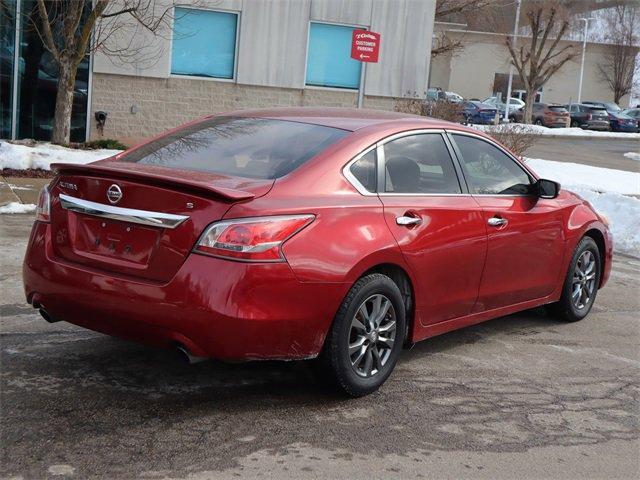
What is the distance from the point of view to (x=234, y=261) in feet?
13.8

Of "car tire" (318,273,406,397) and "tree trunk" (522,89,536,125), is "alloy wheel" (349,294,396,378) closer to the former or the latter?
"car tire" (318,273,406,397)

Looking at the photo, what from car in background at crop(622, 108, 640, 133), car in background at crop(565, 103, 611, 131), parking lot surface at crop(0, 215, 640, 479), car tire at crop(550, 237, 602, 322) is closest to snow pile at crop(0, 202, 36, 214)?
parking lot surface at crop(0, 215, 640, 479)

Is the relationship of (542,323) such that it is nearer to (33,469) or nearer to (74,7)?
(33,469)

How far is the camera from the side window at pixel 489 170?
5836mm

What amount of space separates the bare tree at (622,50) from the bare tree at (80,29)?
5525 cm

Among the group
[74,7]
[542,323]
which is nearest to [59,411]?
[542,323]

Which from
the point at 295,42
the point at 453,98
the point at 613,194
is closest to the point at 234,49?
the point at 295,42

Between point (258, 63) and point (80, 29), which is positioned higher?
point (80, 29)

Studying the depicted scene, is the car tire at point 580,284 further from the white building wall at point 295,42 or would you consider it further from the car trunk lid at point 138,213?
the white building wall at point 295,42

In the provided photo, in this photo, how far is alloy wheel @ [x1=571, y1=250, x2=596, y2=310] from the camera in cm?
687

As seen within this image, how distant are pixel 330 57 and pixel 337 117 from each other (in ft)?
51.7

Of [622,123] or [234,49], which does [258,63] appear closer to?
[234,49]

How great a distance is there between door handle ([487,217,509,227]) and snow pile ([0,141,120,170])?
307 inches

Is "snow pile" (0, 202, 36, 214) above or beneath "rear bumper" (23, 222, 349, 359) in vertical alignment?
beneath
